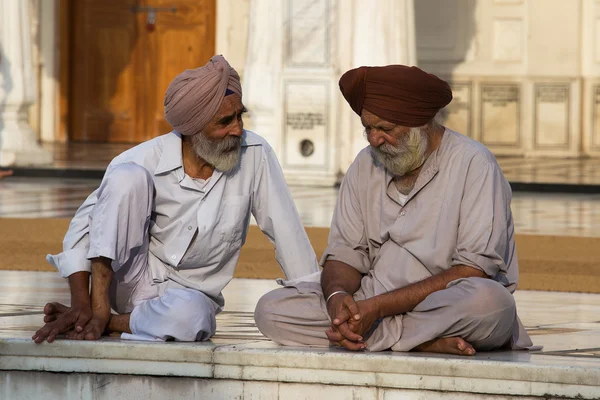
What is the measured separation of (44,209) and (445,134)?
5545mm

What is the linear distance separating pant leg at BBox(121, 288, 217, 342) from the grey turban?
18.9 inches

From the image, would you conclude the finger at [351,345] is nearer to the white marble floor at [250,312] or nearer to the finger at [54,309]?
the white marble floor at [250,312]

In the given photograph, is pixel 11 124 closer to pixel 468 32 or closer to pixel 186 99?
pixel 468 32

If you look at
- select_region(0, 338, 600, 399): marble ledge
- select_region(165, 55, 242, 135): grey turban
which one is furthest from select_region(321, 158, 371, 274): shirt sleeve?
select_region(165, 55, 242, 135): grey turban

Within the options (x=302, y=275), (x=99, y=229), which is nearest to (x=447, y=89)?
(x=302, y=275)

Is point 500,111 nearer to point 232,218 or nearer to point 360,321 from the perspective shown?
point 232,218

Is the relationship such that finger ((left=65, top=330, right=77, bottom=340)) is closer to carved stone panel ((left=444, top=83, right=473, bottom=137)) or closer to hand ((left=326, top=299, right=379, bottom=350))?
hand ((left=326, top=299, right=379, bottom=350))

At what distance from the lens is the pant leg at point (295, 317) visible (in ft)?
11.4

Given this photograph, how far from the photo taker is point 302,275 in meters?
3.71

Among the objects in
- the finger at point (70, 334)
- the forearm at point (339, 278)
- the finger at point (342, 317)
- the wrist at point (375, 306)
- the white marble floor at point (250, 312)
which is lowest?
the white marble floor at point (250, 312)

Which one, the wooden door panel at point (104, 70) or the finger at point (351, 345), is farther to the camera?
the wooden door panel at point (104, 70)

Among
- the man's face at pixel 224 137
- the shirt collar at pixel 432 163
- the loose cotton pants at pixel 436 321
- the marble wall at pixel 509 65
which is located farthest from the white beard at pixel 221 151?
the marble wall at pixel 509 65

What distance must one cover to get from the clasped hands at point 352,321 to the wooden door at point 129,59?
12280 mm

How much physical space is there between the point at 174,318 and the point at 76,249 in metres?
0.34
